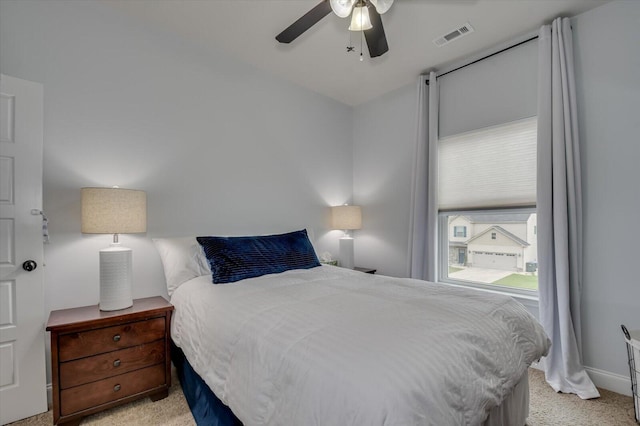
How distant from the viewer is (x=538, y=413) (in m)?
1.94

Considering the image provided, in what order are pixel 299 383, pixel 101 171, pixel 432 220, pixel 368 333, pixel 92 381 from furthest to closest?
1. pixel 432 220
2. pixel 101 171
3. pixel 92 381
4. pixel 368 333
5. pixel 299 383

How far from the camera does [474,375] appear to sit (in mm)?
1112

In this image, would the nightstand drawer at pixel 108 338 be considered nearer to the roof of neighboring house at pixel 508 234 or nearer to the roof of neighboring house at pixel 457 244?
the roof of neighboring house at pixel 457 244

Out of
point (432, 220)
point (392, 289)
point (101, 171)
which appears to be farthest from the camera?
point (432, 220)

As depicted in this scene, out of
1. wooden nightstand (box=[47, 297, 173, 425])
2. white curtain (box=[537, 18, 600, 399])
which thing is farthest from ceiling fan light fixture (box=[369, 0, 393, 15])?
wooden nightstand (box=[47, 297, 173, 425])

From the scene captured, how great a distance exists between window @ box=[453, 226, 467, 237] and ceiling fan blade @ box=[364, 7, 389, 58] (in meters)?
2.05

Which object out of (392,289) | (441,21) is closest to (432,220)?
(392,289)

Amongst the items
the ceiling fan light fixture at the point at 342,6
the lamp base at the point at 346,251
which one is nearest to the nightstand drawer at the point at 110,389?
the lamp base at the point at 346,251

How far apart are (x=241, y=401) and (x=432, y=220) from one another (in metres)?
2.53

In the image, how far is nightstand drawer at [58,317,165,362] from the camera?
1.71 m

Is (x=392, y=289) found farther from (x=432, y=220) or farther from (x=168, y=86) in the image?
(x=168, y=86)

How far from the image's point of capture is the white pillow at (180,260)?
88.9 inches

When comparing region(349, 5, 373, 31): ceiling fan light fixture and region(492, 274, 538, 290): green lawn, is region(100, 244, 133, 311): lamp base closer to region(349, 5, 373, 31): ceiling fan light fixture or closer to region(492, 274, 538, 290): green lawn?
region(349, 5, 373, 31): ceiling fan light fixture

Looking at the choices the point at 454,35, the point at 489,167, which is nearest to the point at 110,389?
the point at 489,167
